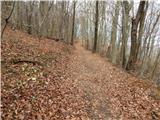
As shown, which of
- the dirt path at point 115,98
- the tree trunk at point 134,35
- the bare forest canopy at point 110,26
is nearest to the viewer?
Answer: the dirt path at point 115,98

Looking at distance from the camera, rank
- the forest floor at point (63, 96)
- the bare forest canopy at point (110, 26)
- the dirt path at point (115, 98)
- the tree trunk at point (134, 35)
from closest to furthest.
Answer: the forest floor at point (63, 96) < the dirt path at point (115, 98) < the tree trunk at point (134, 35) < the bare forest canopy at point (110, 26)

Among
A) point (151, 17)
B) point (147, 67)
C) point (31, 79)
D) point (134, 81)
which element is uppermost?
point (151, 17)

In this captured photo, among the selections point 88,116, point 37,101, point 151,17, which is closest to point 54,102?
point 37,101

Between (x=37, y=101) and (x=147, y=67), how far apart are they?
25.6 m

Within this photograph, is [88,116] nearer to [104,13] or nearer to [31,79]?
[31,79]

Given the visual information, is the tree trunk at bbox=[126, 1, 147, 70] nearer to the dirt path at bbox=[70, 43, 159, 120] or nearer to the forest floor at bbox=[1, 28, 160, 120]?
the dirt path at bbox=[70, 43, 159, 120]

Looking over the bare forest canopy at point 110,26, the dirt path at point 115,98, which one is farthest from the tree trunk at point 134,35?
the dirt path at point 115,98

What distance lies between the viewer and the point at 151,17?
25984 mm

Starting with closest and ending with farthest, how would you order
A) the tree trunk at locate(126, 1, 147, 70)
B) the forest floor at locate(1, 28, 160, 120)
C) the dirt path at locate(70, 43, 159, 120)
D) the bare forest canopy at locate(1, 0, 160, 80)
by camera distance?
the forest floor at locate(1, 28, 160, 120)
the dirt path at locate(70, 43, 159, 120)
the tree trunk at locate(126, 1, 147, 70)
the bare forest canopy at locate(1, 0, 160, 80)

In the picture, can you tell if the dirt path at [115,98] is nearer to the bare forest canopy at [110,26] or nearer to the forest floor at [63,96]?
the forest floor at [63,96]

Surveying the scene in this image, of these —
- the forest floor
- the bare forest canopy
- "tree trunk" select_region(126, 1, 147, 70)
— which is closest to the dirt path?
the forest floor

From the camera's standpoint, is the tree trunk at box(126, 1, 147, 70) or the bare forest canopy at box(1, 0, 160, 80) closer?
the tree trunk at box(126, 1, 147, 70)

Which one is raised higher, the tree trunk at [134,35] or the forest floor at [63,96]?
the tree trunk at [134,35]

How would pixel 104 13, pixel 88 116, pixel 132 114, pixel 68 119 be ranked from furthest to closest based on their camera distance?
pixel 104 13
pixel 132 114
pixel 88 116
pixel 68 119
